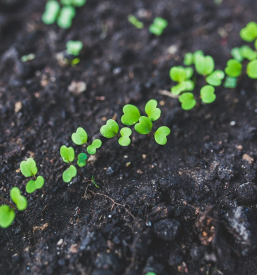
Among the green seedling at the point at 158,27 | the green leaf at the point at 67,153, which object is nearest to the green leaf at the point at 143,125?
the green leaf at the point at 67,153

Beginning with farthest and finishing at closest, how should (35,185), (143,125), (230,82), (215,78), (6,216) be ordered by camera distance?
(230,82)
(215,78)
(143,125)
(35,185)
(6,216)

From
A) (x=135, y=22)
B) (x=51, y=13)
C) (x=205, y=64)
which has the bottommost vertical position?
(x=205, y=64)

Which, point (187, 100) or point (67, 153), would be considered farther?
point (187, 100)

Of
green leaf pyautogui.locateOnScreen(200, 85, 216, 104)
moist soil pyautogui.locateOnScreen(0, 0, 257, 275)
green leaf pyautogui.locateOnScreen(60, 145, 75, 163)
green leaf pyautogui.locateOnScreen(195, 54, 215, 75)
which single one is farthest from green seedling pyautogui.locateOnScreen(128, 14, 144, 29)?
green leaf pyautogui.locateOnScreen(60, 145, 75, 163)

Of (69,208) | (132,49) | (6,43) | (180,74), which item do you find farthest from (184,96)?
(6,43)

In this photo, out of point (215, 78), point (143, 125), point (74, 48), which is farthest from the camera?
point (74, 48)

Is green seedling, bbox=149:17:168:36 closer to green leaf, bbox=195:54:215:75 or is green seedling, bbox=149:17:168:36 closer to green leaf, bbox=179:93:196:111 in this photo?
green leaf, bbox=195:54:215:75

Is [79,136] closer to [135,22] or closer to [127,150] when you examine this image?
[127,150]

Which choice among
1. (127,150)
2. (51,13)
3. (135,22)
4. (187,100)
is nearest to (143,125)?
(127,150)

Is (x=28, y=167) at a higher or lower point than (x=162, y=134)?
higher
